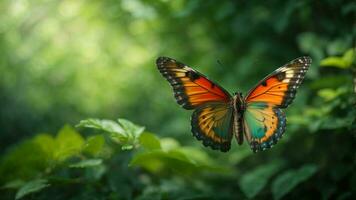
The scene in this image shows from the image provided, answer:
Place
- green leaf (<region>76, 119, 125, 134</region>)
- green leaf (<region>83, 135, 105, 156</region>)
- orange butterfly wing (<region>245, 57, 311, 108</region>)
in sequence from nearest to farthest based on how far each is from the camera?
green leaf (<region>76, 119, 125, 134</region>), green leaf (<region>83, 135, 105, 156</region>), orange butterfly wing (<region>245, 57, 311, 108</region>)

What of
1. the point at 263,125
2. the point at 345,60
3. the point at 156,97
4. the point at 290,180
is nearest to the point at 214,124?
the point at 263,125

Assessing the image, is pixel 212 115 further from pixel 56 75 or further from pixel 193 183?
pixel 56 75

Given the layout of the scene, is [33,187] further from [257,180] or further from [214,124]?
[257,180]

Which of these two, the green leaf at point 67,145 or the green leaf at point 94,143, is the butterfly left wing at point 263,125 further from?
the green leaf at point 67,145

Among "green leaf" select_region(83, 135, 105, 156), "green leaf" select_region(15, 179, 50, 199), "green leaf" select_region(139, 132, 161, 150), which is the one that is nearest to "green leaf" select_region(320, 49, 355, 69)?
"green leaf" select_region(139, 132, 161, 150)

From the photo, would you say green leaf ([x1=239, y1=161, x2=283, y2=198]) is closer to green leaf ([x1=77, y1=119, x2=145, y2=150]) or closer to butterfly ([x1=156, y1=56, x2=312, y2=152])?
butterfly ([x1=156, y1=56, x2=312, y2=152])

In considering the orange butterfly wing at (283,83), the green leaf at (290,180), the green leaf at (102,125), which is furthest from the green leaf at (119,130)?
the green leaf at (290,180)
